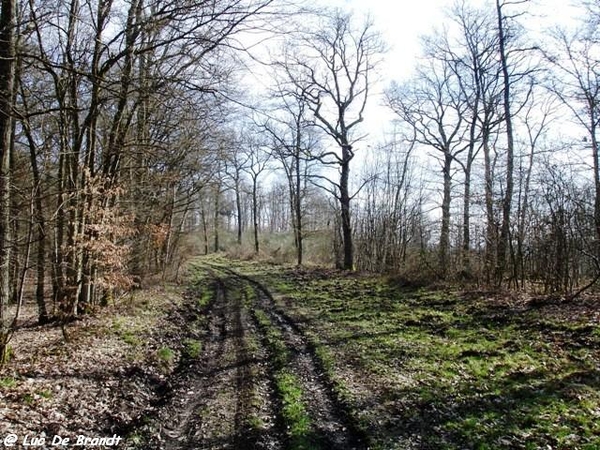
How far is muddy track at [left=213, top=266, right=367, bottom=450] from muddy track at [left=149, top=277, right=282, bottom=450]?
1.89 ft

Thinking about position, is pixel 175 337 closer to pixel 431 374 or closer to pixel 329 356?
pixel 329 356

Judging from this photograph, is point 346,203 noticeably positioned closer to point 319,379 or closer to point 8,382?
point 319,379

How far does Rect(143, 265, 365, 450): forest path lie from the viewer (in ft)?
17.3

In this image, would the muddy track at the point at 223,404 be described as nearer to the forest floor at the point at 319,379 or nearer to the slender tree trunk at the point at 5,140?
the forest floor at the point at 319,379

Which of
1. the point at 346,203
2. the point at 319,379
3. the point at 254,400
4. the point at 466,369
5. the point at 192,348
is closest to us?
the point at 254,400

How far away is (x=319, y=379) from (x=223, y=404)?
179 centimetres

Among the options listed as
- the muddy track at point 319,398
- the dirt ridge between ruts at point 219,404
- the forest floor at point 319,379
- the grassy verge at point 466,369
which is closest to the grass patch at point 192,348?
the forest floor at point 319,379

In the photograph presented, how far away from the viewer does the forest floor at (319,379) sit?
5.30m

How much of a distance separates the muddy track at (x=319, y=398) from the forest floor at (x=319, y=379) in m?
0.03

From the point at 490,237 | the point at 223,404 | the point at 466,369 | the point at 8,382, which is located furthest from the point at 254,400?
the point at 490,237

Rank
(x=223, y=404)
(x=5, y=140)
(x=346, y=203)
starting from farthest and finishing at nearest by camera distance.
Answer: (x=346, y=203), (x=223, y=404), (x=5, y=140)

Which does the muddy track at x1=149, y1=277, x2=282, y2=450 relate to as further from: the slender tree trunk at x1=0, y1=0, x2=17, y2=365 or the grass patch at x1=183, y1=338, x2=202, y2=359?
the slender tree trunk at x1=0, y1=0, x2=17, y2=365

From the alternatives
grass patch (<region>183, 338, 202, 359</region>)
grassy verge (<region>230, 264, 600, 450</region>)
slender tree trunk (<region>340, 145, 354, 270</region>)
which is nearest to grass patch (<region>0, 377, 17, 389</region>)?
grass patch (<region>183, 338, 202, 359</region>)

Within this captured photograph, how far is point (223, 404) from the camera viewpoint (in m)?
6.29
